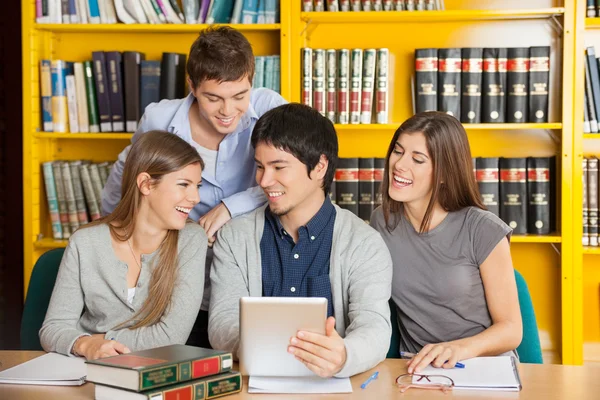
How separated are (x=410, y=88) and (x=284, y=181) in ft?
5.89

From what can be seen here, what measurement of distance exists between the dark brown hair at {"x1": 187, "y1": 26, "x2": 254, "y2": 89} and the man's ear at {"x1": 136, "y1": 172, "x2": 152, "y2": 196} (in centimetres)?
34

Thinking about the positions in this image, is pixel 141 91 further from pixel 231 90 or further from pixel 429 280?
pixel 429 280

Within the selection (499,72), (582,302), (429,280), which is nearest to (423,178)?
(429,280)

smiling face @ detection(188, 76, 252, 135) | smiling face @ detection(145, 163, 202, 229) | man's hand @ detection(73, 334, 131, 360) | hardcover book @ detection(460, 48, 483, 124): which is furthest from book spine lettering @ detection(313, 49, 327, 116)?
man's hand @ detection(73, 334, 131, 360)

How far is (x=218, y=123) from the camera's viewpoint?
87.6 inches

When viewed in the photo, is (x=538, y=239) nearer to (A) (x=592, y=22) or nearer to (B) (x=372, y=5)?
(A) (x=592, y=22)

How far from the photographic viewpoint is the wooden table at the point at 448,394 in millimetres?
1497

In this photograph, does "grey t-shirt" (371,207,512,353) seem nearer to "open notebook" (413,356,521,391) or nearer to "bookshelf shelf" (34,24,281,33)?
"open notebook" (413,356,521,391)

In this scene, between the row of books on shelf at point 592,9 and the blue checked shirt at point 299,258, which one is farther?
the row of books on shelf at point 592,9

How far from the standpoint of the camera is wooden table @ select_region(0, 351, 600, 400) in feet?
4.91

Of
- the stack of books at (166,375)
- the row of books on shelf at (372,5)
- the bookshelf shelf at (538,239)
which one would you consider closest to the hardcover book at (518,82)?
the row of books on shelf at (372,5)

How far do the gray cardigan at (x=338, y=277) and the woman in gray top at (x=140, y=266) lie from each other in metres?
0.09

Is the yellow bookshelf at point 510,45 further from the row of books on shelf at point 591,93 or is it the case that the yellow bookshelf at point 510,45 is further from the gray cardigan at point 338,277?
the gray cardigan at point 338,277

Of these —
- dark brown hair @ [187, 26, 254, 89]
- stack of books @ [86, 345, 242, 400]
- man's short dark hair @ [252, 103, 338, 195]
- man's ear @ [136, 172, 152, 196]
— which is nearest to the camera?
stack of books @ [86, 345, 242, 400]
